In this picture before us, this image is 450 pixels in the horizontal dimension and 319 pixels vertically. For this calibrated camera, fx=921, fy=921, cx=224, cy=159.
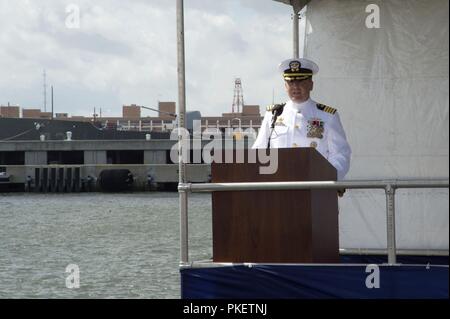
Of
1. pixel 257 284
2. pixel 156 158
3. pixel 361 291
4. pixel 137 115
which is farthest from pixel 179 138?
pixel 137 115

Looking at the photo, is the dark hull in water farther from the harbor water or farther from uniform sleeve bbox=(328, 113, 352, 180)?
uniform sleeve bbox=(328, 113, 352, 180)

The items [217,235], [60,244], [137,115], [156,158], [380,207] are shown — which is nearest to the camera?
[217,235]

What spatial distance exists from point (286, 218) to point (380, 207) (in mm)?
2811

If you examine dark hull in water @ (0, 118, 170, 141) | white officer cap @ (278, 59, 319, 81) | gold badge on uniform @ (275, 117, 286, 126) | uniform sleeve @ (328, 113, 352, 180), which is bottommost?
uniform sleeve @ (328, 113, 352, 180)

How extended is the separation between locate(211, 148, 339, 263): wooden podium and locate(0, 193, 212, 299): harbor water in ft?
39.9

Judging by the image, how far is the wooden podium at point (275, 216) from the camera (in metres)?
5.58

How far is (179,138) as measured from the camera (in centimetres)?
596

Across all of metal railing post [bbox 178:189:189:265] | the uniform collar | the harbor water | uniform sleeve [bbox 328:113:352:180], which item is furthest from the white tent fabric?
the harbor water

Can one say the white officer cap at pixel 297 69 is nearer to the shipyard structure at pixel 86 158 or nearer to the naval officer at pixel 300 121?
the naval officer at pixel 300 121

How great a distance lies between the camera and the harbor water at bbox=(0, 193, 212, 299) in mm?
20031

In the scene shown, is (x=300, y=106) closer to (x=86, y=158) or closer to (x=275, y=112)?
(x=275, y=112)

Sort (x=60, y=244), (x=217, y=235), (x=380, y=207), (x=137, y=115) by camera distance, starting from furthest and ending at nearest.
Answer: (x=137, y=115), (x=60, y=244), (x=380, y=207), (x=217, y=235)

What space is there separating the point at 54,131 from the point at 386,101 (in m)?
74.6

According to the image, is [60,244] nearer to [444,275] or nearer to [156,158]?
[444,275]
